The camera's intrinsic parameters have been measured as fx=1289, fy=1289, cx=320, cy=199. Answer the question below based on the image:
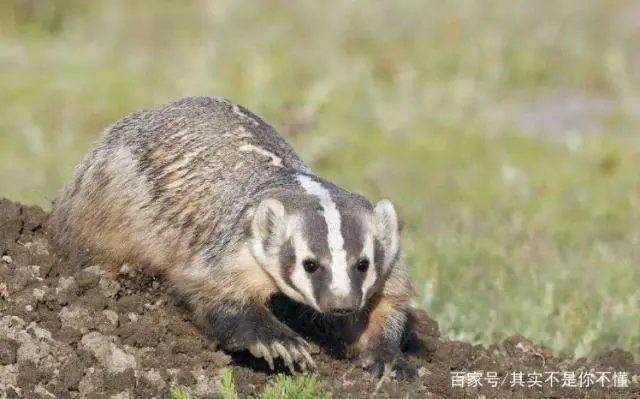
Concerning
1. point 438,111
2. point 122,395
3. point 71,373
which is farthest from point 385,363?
point 438,111

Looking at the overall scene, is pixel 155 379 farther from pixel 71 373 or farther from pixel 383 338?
pixel 383 338

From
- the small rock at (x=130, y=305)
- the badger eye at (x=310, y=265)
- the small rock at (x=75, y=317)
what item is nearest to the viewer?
the badger eye at (x=310, y=265)

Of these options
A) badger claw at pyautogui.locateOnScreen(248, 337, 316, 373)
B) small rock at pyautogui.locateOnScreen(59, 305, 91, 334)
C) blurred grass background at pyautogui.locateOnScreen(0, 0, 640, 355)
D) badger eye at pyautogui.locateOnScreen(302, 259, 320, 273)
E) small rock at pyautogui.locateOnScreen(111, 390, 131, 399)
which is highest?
blurred grass background at pyautogui.locateOnScreen(0, 0, 640, 355)

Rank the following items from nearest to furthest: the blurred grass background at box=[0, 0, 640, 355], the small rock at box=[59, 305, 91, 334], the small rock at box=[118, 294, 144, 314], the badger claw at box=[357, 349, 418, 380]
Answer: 1. the badger claw at box=[357, 349, 418, 380]
2. the small rock at box=[59, 305, 91, 334]
3. the small rock at box=[118, 294, 144, 314]
4. the blurred grass background at box=[0, 0, 640, 355]

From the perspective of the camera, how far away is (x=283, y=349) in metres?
4.73

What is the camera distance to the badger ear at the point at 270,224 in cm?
478

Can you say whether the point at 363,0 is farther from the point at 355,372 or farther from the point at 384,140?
the point at 355,372

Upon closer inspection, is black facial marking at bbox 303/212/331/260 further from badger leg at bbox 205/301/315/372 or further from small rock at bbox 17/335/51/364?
small rock at bbox 17/335/51/364

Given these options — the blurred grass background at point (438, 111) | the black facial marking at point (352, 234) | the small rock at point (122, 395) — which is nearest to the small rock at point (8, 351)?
the small rock at point (122, 395)

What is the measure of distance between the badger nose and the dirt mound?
0.39 m

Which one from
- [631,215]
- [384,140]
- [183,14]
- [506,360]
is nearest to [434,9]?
[183,14]

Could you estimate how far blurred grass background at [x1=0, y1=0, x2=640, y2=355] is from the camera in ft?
23.5

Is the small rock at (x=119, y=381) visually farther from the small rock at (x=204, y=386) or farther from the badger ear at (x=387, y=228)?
the badger ear at (x=387, y=228)

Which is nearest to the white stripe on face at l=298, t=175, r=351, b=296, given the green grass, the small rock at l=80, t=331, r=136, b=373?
the green grass
